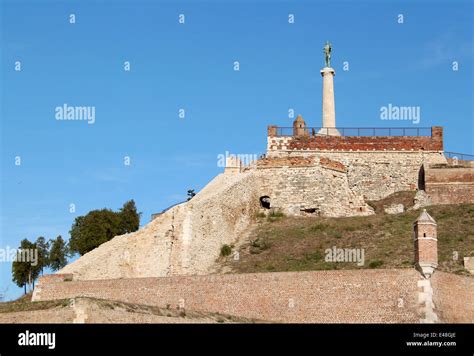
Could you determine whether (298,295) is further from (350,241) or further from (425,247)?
(350,241)

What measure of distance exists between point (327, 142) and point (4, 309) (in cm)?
2904

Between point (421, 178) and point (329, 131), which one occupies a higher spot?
point (329, 131)

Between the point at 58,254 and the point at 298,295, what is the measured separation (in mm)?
27226

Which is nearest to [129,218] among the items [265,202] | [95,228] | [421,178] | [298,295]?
[95,228]

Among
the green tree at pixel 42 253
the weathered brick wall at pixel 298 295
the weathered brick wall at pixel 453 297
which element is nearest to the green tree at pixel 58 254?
the green tree at pixel 42 253

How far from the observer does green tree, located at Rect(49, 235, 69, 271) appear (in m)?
65.4

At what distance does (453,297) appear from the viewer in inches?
1638

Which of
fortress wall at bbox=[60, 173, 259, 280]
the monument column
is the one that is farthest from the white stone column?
fortress wall at bbox=[60, 173, 259, 280]

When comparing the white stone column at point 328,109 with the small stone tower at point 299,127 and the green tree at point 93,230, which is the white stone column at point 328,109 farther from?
the green tree at point 93,230

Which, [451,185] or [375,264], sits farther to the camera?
[451,185]

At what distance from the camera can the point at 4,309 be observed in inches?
1574

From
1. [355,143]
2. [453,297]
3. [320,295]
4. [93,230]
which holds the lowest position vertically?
[453,297]

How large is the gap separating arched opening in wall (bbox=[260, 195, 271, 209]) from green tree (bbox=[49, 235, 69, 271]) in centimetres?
1367
